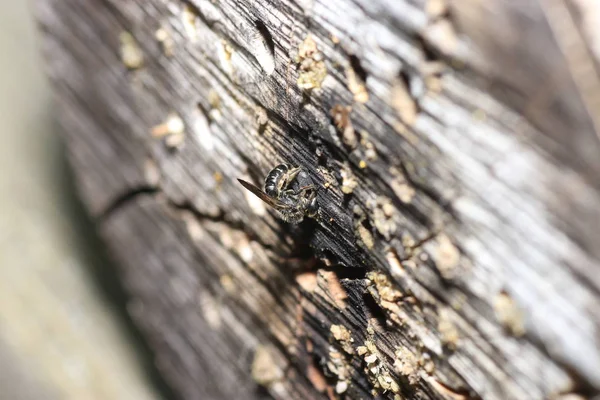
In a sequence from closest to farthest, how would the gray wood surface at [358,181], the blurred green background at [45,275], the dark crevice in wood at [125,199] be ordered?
the gray wood surface at [358,181], the dark crevice in wood at [125,199], the blurred green background at [45,275]

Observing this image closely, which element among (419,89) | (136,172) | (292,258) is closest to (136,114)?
(136,172)

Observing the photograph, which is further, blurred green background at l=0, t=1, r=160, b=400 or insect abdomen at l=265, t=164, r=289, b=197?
blurred green background at l=0, t=1, r=160, b=400

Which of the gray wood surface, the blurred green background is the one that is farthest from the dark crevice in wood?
the blurred green background

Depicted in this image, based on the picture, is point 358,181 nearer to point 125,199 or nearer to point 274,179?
point 274,179

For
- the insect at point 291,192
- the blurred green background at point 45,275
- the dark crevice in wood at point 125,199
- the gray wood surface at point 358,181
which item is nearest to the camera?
the gray wood surface at point 358,181

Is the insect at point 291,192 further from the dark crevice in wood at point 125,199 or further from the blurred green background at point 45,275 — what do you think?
the blurred green background at point 45,275

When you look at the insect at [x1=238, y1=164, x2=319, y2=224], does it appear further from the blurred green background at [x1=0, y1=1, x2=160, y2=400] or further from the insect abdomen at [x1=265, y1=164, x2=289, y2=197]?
the blurred green background at [x1=0, y1=1, x2=160, y2=400]

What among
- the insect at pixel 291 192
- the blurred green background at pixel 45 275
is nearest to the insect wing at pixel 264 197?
the insect at pixel 291 192
